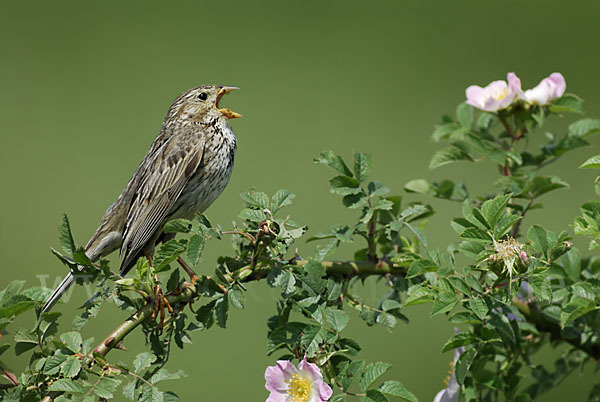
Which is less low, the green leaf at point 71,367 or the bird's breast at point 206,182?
the bird's breast at point 206,182

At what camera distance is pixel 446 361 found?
11.7 ft

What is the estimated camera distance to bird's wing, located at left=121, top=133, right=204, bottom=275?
77.8 inches

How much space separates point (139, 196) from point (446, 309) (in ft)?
3.60

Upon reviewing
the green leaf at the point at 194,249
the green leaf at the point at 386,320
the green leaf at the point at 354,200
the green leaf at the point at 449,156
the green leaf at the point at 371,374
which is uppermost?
the green leaf at the point at 449,156

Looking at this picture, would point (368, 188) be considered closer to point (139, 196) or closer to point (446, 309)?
point (446, 309)

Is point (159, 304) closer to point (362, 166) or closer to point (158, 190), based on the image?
point (362, 166)

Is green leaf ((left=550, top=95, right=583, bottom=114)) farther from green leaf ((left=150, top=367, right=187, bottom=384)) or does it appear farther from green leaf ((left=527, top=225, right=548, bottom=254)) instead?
green leaf ((left=150, top=367, right=187, bottom=384))

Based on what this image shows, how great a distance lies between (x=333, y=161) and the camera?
1.53m

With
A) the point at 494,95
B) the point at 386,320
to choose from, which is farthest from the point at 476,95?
the point at 386,320

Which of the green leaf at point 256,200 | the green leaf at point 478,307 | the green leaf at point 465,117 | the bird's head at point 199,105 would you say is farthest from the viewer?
the bird's head at point 199,105

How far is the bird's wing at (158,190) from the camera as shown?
1.98 metres

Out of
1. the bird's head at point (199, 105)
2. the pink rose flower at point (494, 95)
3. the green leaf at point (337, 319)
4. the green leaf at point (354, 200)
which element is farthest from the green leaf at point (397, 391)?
the bird's head at point (199, 105)

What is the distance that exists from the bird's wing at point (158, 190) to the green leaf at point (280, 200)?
0.65 m

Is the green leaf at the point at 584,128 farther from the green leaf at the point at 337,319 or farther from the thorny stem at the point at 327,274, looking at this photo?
the green leaf at the point at 337,319
